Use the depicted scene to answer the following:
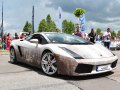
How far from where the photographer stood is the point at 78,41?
8.09 metres

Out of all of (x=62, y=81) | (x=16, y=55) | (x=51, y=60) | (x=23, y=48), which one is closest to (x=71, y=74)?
(x=62, y=81)

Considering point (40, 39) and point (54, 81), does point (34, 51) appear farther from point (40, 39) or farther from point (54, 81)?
point (54, 81)

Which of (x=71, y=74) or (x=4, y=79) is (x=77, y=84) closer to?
(x=71, y=74)

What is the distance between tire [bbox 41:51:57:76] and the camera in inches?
284

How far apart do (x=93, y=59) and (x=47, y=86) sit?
4.63ft

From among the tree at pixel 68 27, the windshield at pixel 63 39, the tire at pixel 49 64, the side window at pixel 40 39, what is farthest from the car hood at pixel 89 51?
the tree at pixel 68 27

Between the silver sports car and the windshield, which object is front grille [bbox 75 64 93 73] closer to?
the silver sports car

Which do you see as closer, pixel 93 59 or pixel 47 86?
pixel 47 86

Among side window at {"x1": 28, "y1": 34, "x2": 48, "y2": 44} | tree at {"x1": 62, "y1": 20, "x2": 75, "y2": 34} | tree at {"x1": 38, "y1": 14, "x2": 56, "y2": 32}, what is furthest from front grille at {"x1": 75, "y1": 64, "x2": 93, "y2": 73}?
tree at {"x1": 62, "y1": 20, "x2": 75, "y2": 34}

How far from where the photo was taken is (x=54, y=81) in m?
6.67

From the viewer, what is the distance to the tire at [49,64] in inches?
284

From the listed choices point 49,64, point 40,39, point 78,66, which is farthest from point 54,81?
point 40,39

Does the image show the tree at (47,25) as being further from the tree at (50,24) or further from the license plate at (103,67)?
the license plate at (103,67)

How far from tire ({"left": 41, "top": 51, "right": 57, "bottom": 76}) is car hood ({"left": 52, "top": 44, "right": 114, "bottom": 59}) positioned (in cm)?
38
